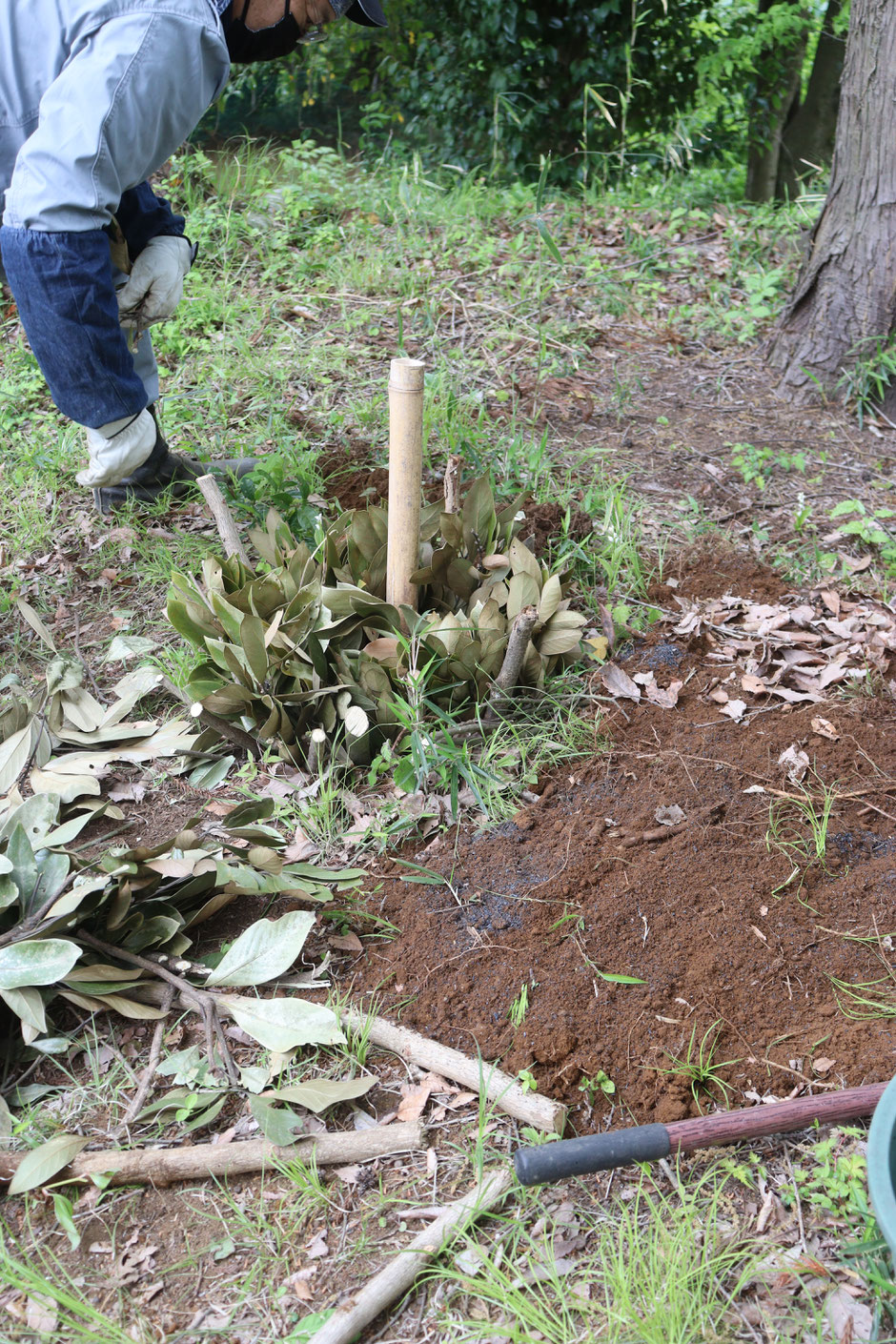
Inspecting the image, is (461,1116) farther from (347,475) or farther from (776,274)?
(776,274)

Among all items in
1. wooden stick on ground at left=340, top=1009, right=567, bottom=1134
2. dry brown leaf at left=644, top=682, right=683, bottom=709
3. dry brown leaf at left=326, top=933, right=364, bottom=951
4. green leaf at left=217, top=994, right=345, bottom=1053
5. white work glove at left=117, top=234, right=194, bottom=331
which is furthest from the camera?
white work glove at left=117, top=234, right=194, bottom=331

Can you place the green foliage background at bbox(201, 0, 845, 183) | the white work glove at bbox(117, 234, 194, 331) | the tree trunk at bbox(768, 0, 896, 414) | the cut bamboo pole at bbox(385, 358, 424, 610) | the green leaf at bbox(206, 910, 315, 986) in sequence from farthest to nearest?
the green foliage background at bbox(201, 0, 845, 183), the tree trunk at bbox(768, 0, 896, 414), the white work glove at bbox(117, 234, 194, 331), the cut bamboo pole at bbox(385, 358, 424, 610), the green leaf at bbox(206, 910, 315, 986)

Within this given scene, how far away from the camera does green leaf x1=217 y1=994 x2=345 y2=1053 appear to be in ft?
5.38

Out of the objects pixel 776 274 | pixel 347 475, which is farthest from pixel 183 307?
pixel 776 274

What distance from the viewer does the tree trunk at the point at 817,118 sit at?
707 centimetres

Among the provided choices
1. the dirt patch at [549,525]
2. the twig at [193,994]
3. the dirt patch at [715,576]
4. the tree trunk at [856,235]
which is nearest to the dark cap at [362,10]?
the dirt patch at [549,525]

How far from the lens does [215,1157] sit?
151 cm

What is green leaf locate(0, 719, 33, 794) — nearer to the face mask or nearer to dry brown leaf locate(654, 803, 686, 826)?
dry brown leaf locate(654, 803, 686, 826)

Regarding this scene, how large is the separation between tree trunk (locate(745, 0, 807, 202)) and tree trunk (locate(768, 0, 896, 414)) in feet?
13.1

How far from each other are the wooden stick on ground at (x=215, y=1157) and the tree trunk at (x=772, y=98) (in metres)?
7.47

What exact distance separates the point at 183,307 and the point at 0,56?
188 cm

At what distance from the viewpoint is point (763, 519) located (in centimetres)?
317

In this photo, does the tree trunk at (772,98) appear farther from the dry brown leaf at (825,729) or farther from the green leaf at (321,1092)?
the green leaf at (321,1092)

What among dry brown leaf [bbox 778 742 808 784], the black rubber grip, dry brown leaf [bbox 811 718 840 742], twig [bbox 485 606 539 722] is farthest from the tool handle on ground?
twig [bbox 485 606 539 722]
